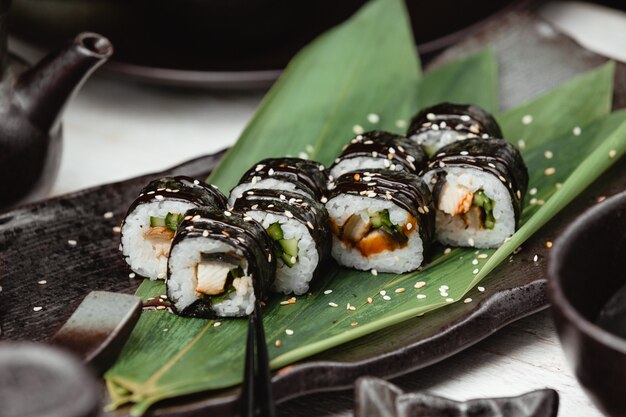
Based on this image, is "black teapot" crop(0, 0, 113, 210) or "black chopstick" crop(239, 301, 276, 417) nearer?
"black chopstick" crop(239, 301, 276, 417)

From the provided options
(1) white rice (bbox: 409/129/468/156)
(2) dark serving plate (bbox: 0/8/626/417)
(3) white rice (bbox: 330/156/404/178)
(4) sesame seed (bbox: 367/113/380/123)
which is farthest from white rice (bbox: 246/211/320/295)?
(4) sesame seed (bbox: 367/113/380/123)

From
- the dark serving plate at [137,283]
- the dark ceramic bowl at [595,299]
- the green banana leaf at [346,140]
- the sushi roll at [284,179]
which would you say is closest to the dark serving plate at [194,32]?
the green banana leaf at [346,140]

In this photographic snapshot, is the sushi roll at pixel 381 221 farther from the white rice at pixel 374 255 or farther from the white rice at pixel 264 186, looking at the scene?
the white rice at pixel 264 186

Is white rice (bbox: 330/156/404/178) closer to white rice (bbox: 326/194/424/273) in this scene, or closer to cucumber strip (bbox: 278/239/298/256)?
white rice (bbox: 326/194/424/273)

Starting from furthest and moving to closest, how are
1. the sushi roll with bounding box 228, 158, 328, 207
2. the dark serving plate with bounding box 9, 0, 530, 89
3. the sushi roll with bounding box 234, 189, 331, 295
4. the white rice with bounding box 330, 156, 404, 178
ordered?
the dark serving plate with bounding box 9, 0, 530, 89 → the white rice with bounding box 330, 156, 404, 178 → the sushi roll with bounding box 228, 158, 328, 207 → the sushi roll with bounding box 234, 189, 331, 295

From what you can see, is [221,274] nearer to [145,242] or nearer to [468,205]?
[145,242]
